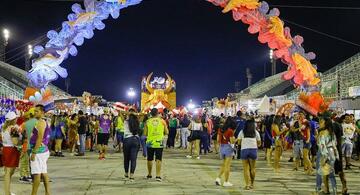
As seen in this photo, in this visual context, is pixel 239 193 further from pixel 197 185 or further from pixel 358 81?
pixel 358 81

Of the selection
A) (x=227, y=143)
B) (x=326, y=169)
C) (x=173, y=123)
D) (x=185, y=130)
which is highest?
(x=173, y=123)

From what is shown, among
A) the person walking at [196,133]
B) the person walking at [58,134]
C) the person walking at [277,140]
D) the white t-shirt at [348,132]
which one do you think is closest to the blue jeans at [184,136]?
the person walking at [196,133]

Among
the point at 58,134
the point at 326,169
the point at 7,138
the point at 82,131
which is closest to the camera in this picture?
the point at 7,138

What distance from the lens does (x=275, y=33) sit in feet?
66.3

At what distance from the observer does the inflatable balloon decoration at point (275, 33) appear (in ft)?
66.1

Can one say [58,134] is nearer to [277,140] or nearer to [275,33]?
[277,140]

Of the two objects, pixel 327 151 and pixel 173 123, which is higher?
pixel 173 123

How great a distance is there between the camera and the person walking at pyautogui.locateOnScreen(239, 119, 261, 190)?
37.5 ft

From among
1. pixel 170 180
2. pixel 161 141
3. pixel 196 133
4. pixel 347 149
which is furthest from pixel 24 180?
pixel 347 149

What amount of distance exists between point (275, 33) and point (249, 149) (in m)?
9.82

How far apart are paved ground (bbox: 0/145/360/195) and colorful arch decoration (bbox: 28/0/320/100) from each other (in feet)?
13.5

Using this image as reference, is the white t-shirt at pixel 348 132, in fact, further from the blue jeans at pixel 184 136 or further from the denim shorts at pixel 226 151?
the blue jeans at pixel 184 136

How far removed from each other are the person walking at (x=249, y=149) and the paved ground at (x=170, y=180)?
0.34 m

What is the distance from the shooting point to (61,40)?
66.9 feet
